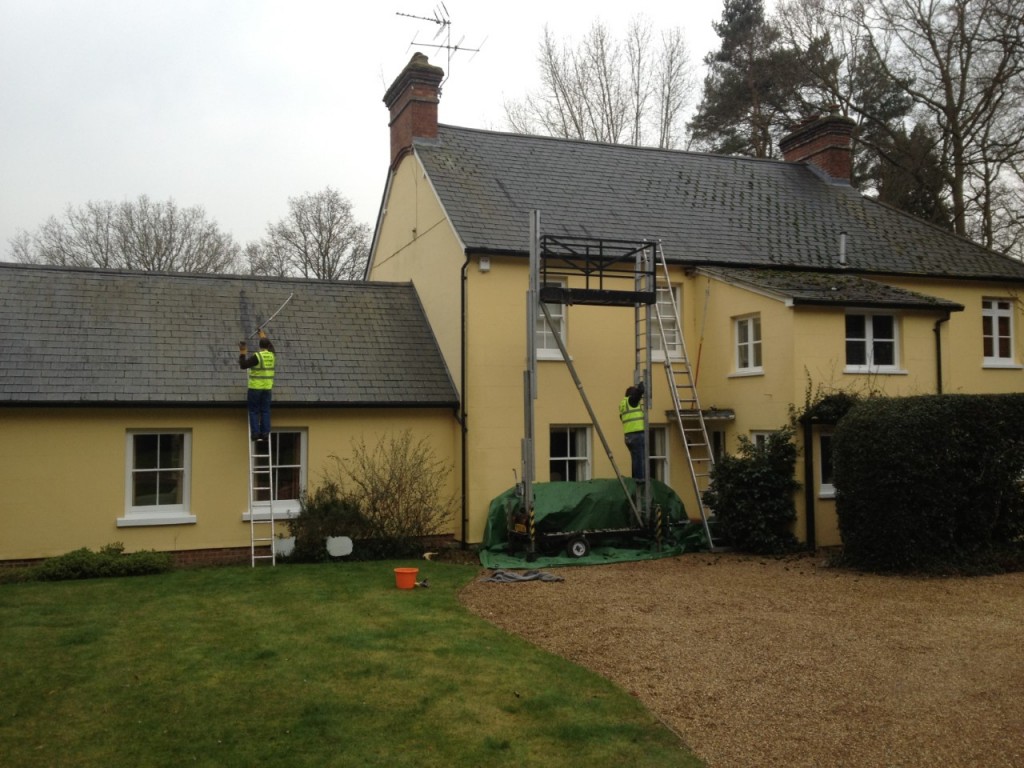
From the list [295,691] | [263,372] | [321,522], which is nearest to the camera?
[295,691]

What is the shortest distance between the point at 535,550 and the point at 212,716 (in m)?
8.62

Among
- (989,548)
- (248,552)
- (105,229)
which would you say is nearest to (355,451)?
(248,552)

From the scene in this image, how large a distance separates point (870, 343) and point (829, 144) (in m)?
9.23

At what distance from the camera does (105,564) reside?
13.9 m

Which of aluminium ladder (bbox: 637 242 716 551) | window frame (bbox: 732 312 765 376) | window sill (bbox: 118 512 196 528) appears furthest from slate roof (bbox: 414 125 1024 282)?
window sill (bbox: 118 512 196 528)

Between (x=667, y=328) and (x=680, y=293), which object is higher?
(x=680, y=293)

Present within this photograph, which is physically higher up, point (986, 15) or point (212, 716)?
point (986, 15)

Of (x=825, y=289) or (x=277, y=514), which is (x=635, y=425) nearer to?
(x=825, y=289)

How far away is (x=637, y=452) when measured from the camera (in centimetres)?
1645

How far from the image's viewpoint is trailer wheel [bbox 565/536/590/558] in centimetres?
1553

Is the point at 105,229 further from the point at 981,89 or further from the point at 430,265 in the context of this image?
the point at 981,89

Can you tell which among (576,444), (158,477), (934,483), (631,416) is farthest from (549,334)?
(158,477)

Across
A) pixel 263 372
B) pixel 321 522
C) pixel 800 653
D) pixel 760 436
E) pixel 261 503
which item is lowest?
pixel 800 653

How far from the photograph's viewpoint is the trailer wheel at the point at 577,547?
15531 mm
